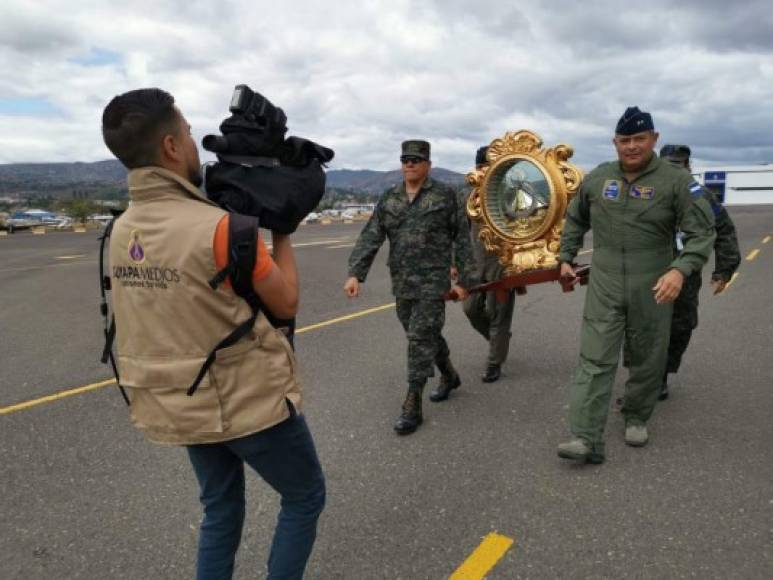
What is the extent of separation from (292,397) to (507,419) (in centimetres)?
267

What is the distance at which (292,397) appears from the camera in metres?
1.87

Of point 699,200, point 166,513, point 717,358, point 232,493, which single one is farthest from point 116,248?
point 717,358

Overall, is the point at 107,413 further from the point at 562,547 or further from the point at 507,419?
the point at 562,547

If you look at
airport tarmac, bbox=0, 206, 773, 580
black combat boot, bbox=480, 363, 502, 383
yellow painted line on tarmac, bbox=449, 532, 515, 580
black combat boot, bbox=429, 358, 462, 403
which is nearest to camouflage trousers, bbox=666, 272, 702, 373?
airport tarmac, bbox=0, 206, 773, 580

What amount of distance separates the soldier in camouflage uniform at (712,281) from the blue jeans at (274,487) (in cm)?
309

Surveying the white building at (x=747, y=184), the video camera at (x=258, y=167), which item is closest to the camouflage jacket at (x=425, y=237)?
the video camera at (x=258, y=167)

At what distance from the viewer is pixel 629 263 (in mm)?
3521

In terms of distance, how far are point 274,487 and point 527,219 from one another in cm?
312

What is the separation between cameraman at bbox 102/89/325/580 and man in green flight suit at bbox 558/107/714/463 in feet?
6.90

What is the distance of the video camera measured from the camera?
1.72m

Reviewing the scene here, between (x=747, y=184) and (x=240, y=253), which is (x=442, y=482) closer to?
(x=240, y=253)

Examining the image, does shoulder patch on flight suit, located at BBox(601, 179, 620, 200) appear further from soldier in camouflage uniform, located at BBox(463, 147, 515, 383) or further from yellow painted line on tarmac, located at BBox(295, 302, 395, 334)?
yellow painted line on tarmac, located at BBox(295, 302, 395, 334)

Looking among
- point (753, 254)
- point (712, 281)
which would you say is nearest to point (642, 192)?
point (712, 281)

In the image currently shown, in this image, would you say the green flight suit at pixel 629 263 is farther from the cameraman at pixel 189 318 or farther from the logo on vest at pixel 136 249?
the logo on vest at pixel 136 249
